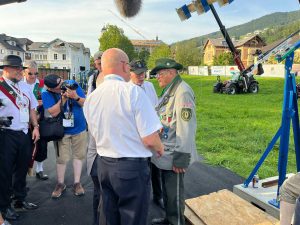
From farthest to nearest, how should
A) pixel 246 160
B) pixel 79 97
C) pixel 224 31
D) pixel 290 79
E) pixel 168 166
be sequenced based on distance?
pixel 224 31 < pixel 246 160 < pixel 79 97 < pixel 290 79 < pixel 168 166

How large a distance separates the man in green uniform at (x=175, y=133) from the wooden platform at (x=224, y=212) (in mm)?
295

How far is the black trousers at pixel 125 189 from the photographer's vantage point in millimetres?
2293

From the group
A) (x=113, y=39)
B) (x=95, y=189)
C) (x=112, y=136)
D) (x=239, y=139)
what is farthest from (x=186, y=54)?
(x=112, y=136)

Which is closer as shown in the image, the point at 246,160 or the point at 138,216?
the point at 138,216

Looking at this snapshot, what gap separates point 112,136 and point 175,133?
0.97 metres

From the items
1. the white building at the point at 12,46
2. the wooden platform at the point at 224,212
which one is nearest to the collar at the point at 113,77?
the wooden platform at the point at 224,212

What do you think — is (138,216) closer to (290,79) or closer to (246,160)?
(290,79)

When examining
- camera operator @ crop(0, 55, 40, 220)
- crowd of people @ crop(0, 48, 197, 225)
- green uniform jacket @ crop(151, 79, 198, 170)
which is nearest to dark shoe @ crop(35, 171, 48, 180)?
crowd of people @ crop(0, 48, 197, 225)

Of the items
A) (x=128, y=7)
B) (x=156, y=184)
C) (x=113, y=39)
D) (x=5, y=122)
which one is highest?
(x=113, y=39)

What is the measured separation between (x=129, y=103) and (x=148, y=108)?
5.9 inches

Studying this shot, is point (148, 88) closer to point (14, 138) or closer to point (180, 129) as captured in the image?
point (180, 129)

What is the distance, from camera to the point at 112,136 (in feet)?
7.70

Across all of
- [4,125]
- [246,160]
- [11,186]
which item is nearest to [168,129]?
[4,125]

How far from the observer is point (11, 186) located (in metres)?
3.61
